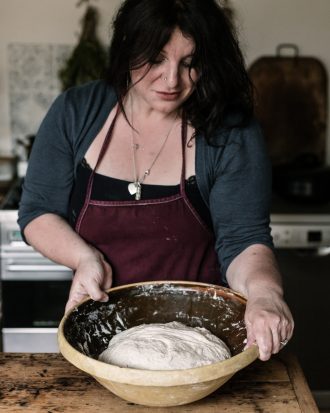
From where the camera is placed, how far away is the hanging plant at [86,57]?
2.80 metres

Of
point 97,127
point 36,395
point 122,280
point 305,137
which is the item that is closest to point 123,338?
point 36,395

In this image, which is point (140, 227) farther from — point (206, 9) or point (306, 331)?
point (306, 331)

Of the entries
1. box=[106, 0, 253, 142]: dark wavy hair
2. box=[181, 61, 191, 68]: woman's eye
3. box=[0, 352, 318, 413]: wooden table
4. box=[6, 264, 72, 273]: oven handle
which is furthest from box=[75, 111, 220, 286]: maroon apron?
box=[6, 264, 72, 273]: oven handle

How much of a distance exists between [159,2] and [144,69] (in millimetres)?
143

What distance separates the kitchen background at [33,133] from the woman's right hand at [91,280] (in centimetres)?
111

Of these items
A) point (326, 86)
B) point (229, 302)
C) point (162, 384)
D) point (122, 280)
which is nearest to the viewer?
point (162, 384)

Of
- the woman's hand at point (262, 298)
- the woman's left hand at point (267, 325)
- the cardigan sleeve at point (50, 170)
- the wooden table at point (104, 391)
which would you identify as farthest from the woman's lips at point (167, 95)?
the wooden table at point (104, 391)

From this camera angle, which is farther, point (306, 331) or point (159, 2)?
point (306, 331)

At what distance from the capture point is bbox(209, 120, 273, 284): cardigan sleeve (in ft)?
4.53

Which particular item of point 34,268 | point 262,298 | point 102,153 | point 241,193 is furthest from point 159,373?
point 34,268

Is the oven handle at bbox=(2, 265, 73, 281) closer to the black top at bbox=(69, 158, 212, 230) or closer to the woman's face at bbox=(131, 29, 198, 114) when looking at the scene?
the black top at bbox=(69, 158, 212, 230)

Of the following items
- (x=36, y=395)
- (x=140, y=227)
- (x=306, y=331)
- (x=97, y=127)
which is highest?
(x=97, y=127)

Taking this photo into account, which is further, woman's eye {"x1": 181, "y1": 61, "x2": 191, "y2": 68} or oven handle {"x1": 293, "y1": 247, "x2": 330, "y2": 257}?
oven handle {"x1": 293, "y1": 247, "x2": 330, "y2": 257}

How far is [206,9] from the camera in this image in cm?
127
